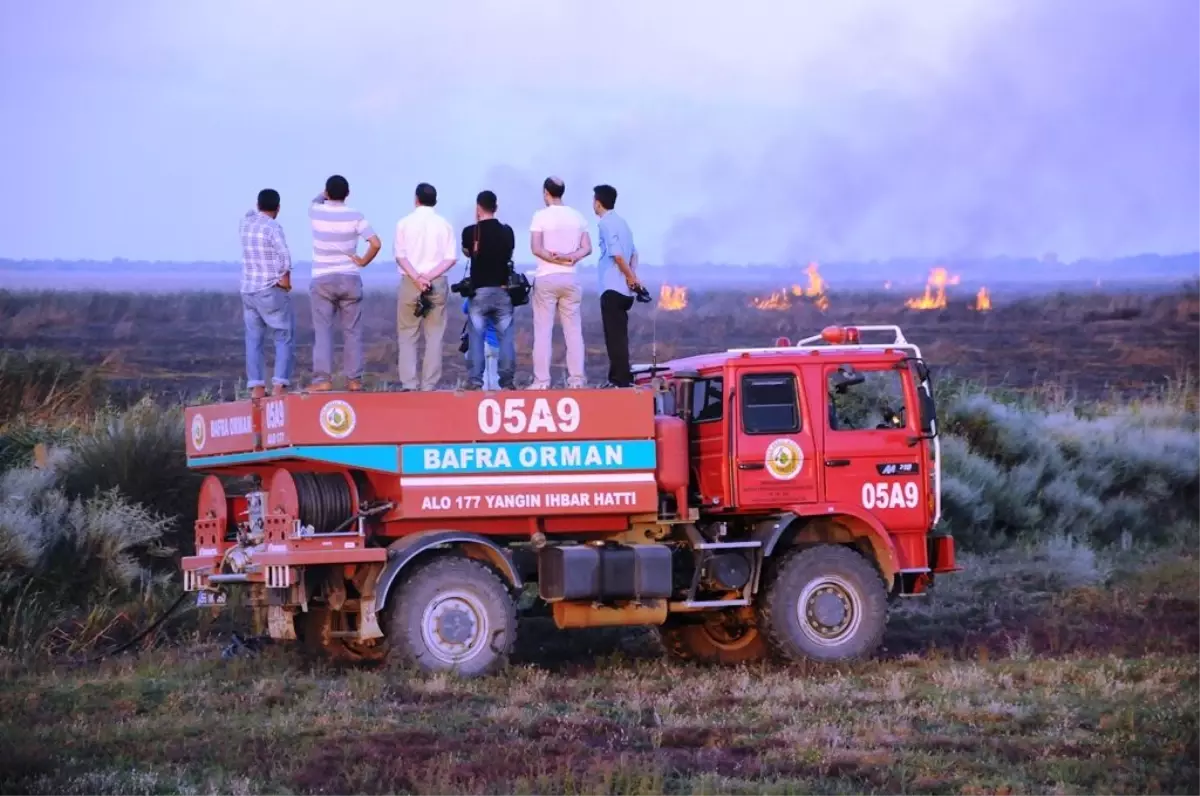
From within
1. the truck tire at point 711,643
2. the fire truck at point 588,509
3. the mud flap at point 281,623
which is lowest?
the truck tire at point 711,643

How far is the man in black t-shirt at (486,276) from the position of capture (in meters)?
16.3

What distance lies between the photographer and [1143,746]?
11492 mm

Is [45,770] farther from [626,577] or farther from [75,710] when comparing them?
[626,577]

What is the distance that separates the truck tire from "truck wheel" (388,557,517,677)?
2.49 metres

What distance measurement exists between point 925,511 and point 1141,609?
13.9 ft

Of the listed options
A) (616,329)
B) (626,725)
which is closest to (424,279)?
(616,329)

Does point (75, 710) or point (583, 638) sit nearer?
point (75, 710)

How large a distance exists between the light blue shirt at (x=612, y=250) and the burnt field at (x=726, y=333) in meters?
19.0

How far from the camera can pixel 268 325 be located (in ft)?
52.7

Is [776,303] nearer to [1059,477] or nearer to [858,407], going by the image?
[1059,477]

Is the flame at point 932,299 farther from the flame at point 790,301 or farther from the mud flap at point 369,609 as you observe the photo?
the mud flap at point 369,609

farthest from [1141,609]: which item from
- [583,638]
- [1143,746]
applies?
[1143,746]

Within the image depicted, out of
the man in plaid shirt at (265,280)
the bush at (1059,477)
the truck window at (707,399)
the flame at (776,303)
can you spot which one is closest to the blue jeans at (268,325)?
the man in plaid shirt at (265,280)

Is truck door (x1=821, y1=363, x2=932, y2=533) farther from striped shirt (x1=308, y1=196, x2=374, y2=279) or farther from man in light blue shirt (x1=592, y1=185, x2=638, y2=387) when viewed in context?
striped shirt (x1=308, y1=196, x2=374, y2=279)
